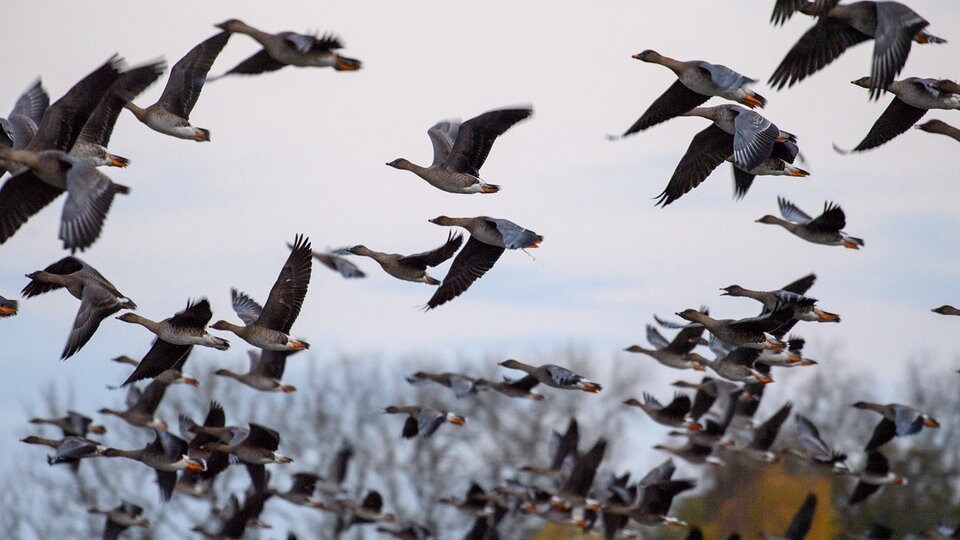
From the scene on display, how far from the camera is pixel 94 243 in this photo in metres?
12.1

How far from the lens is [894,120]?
16406 mm

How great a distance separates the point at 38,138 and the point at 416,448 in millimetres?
34802

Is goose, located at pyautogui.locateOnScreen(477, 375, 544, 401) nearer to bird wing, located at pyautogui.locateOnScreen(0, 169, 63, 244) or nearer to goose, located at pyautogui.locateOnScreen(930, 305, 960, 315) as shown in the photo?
goose, located at pyautogui.locateOnScreen(930, 305, 960, 315)

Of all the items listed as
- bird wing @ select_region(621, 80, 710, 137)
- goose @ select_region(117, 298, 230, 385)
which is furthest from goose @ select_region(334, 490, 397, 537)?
bird wing @ select_region(621, 80, 710, 137)

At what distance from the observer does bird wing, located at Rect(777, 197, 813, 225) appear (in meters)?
17.8

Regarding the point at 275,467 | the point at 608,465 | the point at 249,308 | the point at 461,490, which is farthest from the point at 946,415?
the point at 249,308

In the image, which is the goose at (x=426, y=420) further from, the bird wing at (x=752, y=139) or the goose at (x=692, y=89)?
the bird wing at (x=752, y=139)

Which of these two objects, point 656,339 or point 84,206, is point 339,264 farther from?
point 84,206

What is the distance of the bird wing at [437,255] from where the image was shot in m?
16.8

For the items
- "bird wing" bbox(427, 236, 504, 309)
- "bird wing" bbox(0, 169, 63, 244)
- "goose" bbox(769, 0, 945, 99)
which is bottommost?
"bird wing" bbox(427, 236, 504, 309)

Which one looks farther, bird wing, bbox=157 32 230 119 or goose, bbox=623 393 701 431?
goose, bbox=623 393 701 431

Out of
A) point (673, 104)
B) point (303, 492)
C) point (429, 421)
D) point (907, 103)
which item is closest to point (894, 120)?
point (907, 103)

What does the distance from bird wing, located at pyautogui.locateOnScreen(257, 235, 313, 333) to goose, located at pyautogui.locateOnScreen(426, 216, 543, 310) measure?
1727 mm

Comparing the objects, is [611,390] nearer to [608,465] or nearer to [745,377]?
[608,465]
